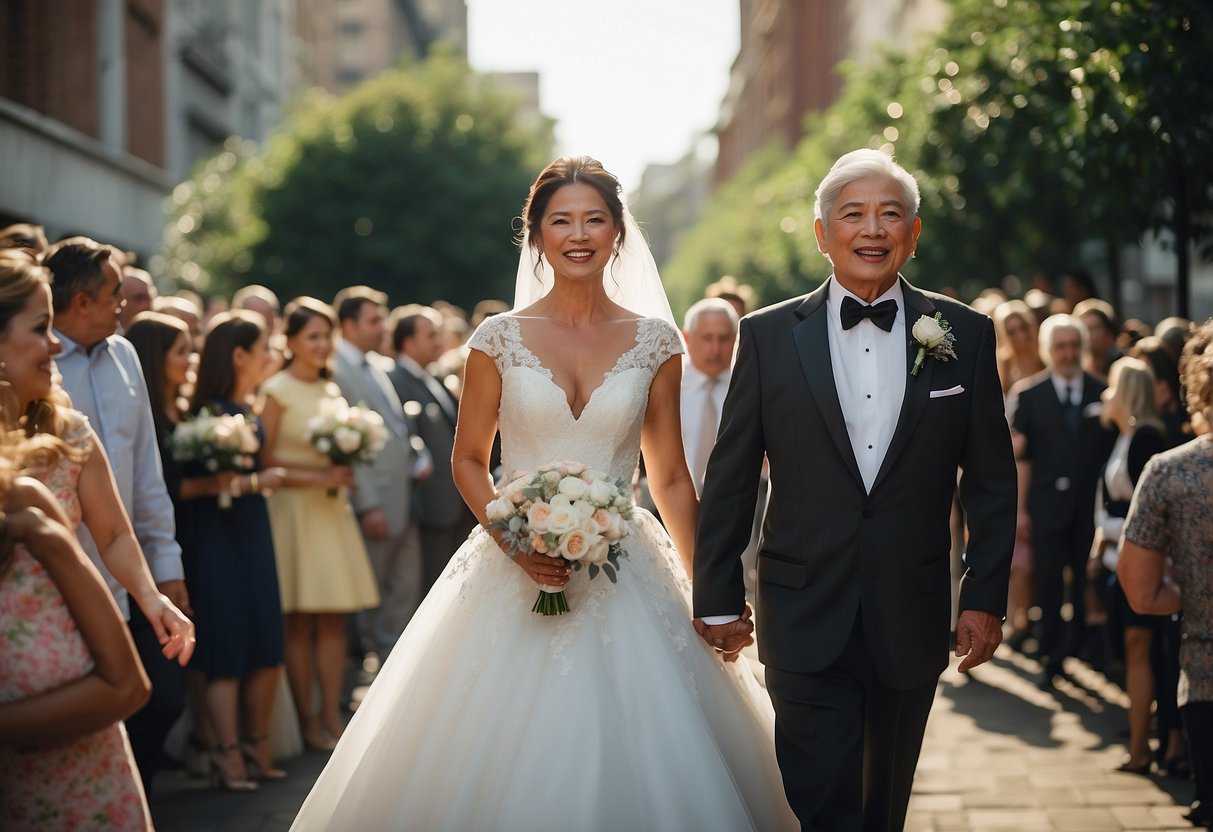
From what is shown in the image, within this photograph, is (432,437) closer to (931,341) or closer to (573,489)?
(573,489)

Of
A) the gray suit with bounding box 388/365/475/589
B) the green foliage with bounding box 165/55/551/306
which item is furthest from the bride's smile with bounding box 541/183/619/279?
the green foliage with bounding box 165/55/551/306

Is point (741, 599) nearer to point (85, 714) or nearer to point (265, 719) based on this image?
point (85, 714)

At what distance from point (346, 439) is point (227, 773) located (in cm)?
187

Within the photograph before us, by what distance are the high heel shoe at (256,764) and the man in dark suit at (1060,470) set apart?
16.9 ft

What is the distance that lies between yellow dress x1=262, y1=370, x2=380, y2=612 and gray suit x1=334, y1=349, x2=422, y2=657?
0.89 m

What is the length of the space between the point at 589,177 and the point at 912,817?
328cm

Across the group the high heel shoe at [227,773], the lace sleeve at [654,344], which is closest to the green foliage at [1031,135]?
the lace sleeve at [654,344]

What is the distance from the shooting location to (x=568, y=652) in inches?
186

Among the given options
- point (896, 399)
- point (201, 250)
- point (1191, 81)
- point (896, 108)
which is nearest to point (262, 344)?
point (896, 399)

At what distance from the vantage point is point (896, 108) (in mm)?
23188

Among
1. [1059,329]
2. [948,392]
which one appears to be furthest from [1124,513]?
[948,392]

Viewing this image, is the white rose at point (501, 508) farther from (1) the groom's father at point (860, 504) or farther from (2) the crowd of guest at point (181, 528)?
(2) the crowd of guest at point (181, 528)

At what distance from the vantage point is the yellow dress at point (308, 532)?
834cm

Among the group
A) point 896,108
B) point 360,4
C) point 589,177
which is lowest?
point 589,177
